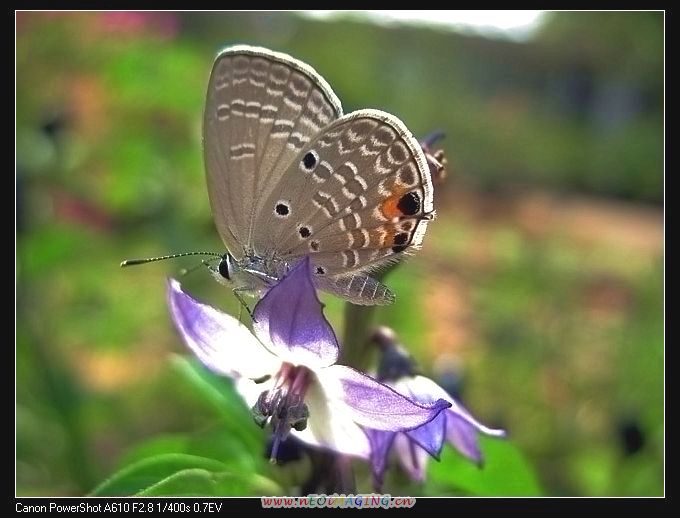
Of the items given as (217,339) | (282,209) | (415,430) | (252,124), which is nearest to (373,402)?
(415,430)

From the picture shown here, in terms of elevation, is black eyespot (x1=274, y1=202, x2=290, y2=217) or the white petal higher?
black eyespot (x1=274, y1=202, x2=290, y2=217)

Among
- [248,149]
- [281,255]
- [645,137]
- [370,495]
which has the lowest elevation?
[645,137]

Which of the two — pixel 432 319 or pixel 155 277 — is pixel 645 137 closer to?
pixel 432 319

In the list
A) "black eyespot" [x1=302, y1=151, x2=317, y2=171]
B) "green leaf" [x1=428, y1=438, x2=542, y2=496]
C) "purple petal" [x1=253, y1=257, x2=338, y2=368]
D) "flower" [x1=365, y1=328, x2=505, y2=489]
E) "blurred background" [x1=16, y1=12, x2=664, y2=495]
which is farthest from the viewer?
"blurred background" [x1=16, y1=12, x2=664, y2=495]

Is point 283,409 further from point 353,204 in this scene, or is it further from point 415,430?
point 353,204

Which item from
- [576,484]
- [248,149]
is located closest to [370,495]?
[248,149]

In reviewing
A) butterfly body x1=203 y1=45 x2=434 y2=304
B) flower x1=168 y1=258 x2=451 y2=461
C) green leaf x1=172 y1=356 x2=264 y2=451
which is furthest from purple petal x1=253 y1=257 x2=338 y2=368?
green leaf x1=172 y1=356 x2=264 y2=451

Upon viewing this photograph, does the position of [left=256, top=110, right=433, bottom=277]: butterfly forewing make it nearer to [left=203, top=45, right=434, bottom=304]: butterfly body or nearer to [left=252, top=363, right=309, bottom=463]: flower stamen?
[left=203, top=45, right=434, bottom=304]: butterfly body

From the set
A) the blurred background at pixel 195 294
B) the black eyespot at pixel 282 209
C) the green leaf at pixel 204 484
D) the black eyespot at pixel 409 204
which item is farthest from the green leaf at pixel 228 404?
the black eyespot at pixel 409 204
